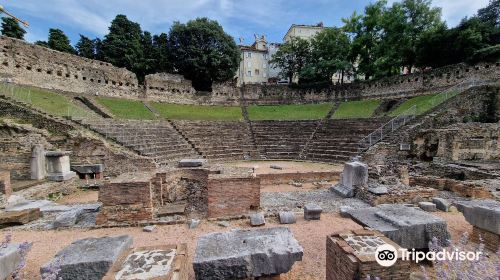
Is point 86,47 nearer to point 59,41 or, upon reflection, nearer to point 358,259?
point 59,41

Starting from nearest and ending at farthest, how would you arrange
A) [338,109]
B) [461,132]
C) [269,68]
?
1. [461,132]
2. [338,109]
3. [269,68]

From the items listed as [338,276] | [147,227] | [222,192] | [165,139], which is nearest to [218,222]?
[222,192]

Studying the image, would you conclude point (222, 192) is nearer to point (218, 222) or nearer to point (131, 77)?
point (218, 222)

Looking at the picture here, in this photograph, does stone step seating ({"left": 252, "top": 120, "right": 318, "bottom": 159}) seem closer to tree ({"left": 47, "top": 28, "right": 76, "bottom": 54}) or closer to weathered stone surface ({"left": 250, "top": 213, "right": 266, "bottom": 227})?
weathered stone surface ({"left": 250, "top": 213, "right": 266, "bottom": 227})

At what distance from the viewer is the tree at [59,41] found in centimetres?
3113

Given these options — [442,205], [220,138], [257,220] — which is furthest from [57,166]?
[442,205]

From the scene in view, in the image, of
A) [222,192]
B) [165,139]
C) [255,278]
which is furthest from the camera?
[165,139]

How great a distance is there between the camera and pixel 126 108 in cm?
2203

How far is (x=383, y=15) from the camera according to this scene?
28.6 meters

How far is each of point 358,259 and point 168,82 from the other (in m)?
30.8

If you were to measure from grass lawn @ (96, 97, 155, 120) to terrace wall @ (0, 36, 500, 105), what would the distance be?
89.7 inches

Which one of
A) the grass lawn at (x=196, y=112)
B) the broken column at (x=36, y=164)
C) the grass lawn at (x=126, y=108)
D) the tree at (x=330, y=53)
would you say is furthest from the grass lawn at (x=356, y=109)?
the broken column at (x=36, y=164)

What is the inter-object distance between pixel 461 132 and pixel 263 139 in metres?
13.4

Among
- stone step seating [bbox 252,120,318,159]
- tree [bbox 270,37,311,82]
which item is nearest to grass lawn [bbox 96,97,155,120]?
stone step seating [bbox 252,120,318,159]
